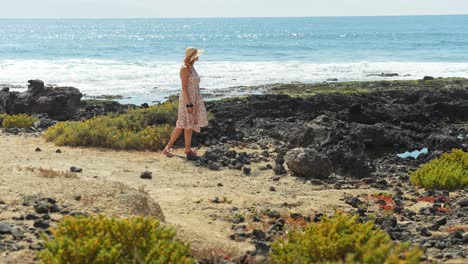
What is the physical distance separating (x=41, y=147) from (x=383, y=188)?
6.91 m

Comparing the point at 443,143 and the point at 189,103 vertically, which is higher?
the point at 189,103

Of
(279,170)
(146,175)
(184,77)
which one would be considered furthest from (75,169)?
(279,170)

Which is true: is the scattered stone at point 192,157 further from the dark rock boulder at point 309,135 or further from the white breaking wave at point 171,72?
the white breaking wave at point 171,72

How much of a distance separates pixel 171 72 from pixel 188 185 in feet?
115

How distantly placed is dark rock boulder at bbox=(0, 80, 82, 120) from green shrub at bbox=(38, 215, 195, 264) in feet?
49.1

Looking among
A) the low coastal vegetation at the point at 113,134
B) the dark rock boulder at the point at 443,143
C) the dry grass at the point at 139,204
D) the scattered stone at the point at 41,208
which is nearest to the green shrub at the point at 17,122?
the low coastal vegetation at the point at 113,134

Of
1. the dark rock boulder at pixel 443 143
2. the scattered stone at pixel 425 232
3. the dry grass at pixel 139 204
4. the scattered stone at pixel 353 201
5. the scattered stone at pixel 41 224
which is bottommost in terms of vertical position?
the dark rock boulder at pixel 443 143

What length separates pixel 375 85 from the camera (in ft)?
106

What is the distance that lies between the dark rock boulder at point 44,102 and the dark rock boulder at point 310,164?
374 inches

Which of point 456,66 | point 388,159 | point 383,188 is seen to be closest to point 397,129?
point 388,159

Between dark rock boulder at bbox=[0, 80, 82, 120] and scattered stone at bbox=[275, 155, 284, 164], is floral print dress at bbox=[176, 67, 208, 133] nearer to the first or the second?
scattered stone at bbox=[275, 155, 284, 164]

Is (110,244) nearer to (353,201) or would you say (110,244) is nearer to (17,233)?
(17,233)

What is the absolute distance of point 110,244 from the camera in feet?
16.6

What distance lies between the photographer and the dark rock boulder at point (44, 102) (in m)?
19.9
